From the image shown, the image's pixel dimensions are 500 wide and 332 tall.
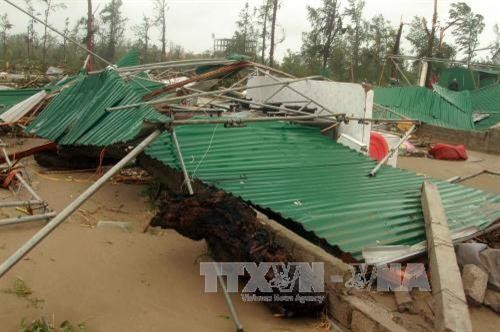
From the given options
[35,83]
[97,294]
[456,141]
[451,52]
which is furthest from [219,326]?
[451,52]

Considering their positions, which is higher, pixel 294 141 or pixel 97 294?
pixel 294 141

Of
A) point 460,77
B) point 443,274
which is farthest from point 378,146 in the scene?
point 460,77

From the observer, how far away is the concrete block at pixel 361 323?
3.28 m

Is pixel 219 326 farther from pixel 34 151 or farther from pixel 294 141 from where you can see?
pixel 34 151

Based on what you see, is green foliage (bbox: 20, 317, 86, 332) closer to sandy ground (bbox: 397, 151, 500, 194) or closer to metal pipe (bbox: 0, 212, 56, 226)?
metal pipe (bbox: 0, 212, 56, 226)

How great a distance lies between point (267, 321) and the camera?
12.3 ft

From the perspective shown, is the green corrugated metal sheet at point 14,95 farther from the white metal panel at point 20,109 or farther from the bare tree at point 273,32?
the bare tree at point 273,32

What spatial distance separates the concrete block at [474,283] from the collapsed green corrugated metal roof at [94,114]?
3.52 meters

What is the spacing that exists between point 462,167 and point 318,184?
Result: 8.12 meters

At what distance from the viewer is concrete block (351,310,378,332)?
3.28 meters

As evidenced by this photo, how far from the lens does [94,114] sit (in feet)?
22.3

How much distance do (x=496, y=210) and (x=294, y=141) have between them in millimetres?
2989

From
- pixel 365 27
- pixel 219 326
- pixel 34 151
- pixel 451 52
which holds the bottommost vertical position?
pixel 219 326

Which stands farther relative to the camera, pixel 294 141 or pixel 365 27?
pixel 365 27
